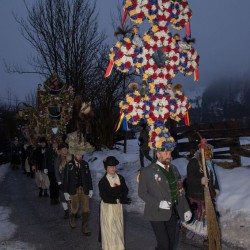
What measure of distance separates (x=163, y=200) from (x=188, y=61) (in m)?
3.42

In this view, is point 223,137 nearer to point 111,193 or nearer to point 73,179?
point 73,179

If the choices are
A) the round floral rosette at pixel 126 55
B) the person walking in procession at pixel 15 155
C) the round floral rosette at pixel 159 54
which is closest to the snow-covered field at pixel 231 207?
the round floral rosette at pixel 159 54

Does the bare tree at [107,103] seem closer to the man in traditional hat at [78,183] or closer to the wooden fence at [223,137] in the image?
the wooden fence at [223,137]

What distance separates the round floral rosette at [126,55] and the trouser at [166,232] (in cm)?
302

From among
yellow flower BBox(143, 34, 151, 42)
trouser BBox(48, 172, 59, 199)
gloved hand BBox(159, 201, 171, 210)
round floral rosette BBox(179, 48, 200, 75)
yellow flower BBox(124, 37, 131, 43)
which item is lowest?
trouser BBox(48, 172, 59, 199)

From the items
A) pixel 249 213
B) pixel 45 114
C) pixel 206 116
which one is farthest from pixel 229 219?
pixel 206 116

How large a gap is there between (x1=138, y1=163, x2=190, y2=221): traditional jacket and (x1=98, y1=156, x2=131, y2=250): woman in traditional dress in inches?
44.9

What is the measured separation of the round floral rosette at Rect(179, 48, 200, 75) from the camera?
296 inches

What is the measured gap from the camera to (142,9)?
23.5 ft

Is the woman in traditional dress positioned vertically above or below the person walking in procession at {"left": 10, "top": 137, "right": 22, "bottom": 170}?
above

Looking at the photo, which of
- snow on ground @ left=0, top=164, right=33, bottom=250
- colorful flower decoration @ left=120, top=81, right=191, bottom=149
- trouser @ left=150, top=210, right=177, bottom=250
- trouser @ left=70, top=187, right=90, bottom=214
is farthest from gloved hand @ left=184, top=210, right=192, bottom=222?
snow on ground @ left=0, top=164, right=33, bottom=250

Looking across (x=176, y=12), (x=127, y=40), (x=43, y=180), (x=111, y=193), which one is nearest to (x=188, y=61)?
(x=176, y=12)

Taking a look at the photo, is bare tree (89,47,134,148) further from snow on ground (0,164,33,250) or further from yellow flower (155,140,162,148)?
yellow flower (155,140,162,148)

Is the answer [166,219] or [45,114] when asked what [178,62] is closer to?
[166,219]
